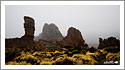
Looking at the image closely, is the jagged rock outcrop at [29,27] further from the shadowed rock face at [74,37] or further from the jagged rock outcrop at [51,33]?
the jagged rock outcrop at [51,33]

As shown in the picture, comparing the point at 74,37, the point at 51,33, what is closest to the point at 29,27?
the point at 74,37

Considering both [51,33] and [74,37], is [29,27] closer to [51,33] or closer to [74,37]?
[74,37]

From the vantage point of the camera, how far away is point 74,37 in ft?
107

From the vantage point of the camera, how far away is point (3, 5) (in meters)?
5.72

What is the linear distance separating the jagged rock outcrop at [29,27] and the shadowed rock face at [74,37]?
12081mm

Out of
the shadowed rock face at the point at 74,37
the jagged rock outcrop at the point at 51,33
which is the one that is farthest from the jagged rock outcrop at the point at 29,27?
the jagged rock outcrop at the point at 51,33

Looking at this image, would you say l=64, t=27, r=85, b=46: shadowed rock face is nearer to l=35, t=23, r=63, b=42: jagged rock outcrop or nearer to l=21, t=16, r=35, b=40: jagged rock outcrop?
l=21, t=16, r=35, b=40: jagged rock outcrop

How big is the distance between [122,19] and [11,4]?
22.1 feet

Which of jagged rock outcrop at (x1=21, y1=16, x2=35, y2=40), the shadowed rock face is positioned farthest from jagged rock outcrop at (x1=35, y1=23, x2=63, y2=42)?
jagged rock outcrop at (x1=21, y1=16, x2=35, y2=40)

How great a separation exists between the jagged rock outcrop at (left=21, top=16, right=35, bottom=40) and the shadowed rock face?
1208 cm

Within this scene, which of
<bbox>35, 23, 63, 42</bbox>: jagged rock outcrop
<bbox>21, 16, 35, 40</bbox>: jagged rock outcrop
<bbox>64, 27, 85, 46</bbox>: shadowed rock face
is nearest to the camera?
<bbox>21, 16, 35, 40</bbox>: jagged rock outcrop

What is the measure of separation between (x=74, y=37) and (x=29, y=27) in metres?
15.1

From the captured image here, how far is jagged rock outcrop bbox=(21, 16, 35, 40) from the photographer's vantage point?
24875 millimetres

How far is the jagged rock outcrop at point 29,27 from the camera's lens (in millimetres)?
24875
